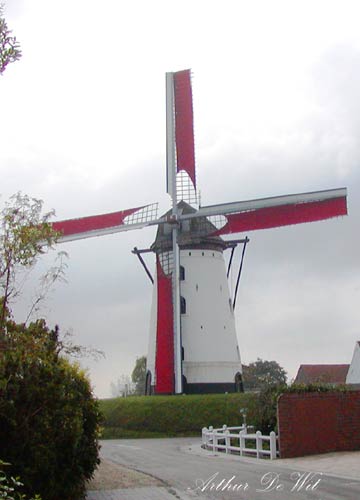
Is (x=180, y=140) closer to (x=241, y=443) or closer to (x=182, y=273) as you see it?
(x=182, y=273)

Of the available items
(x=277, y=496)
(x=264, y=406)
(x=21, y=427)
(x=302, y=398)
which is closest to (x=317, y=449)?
(x=302, y=398)

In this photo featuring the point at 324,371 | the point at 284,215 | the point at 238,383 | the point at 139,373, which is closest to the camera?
the point at 284,215

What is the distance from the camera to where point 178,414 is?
120 feet

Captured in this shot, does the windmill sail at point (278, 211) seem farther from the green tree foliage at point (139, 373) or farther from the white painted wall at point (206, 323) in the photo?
the green tree foliage at point (139, 373)

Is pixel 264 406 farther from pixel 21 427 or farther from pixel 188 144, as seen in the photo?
pixel 188 144

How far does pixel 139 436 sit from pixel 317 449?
63.6 ft

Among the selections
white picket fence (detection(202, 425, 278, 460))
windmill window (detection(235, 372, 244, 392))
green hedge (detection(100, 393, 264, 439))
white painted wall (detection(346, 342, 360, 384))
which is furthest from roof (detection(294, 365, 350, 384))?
white picket fence (detection(202, 425, 278, 460))

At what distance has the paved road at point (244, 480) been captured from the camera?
1174 cm

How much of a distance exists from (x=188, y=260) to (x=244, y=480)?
86.6 feet

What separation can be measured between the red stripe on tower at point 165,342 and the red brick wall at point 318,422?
59.9 feet

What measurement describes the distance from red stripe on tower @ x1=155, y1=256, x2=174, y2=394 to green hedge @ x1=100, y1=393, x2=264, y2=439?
0.86m

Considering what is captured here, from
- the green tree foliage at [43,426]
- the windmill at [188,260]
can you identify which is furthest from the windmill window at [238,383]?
the green tree foliage at [43,426]

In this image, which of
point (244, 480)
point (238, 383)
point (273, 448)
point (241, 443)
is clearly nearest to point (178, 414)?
point (238, 383)

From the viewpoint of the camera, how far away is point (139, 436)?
122 ft
